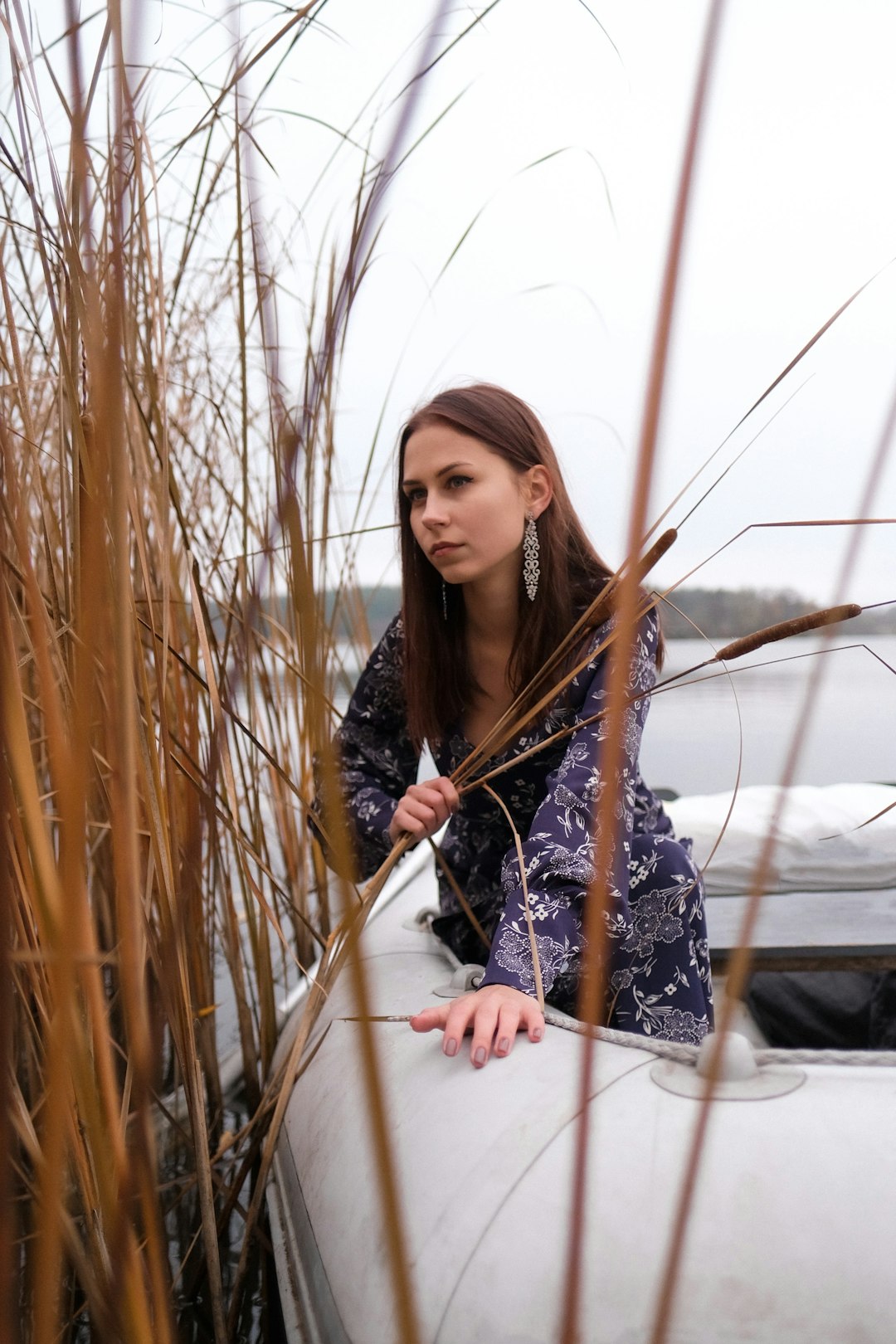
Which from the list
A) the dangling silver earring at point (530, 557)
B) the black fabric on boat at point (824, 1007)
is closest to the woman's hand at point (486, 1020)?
the dangling silver earring at point (530, 557)

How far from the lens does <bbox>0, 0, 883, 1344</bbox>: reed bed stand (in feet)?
0.63

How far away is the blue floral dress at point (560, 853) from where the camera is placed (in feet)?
2.67

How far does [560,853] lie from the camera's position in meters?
0.83

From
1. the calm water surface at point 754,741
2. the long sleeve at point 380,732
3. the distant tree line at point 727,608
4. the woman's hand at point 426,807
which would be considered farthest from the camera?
the long sleeve at point 380,732

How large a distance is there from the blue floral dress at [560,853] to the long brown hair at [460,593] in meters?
0.05

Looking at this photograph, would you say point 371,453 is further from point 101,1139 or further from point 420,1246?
Result: point 101,1139

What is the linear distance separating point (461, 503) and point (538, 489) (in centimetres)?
13

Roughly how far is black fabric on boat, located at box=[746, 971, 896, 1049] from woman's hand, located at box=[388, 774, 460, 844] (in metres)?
0.63

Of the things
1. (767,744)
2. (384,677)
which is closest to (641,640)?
(384,677)

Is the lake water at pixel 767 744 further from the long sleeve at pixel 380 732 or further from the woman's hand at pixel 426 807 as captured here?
the woman's hand at pixel 426 807

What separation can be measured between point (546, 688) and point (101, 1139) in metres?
0.75

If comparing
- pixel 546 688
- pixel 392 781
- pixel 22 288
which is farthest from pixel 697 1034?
pixel 22 288

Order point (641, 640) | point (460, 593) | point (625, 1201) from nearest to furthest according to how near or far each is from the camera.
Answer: point (625, 1201), point (641, 640), point (460, 593)

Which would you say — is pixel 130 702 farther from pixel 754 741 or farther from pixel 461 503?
pixel 754 741
